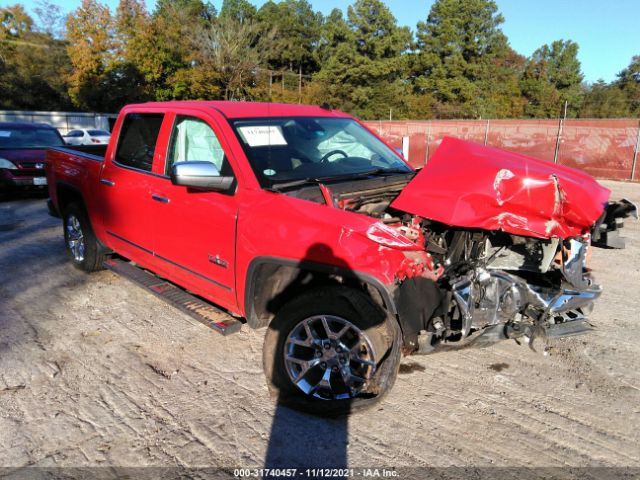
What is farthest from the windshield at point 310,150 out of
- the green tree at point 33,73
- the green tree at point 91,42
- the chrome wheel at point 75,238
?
the green tree at point 33,73

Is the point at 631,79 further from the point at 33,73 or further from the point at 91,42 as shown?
the point at 33,73

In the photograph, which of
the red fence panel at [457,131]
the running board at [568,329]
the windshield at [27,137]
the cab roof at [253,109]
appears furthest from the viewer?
the red fence panel at [457,131]

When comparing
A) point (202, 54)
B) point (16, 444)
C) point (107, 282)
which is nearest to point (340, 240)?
point (16, 444)

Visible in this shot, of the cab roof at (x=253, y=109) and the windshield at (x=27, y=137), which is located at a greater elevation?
the cab roof at (x=253, y=109)

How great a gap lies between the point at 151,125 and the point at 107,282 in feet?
6.98

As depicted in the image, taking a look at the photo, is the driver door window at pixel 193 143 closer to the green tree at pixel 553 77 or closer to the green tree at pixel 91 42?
the green tree at pixel 91 42

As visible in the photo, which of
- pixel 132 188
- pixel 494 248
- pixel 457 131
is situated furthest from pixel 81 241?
pixel 457 131

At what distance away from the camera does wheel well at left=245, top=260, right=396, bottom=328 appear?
10.5 ft

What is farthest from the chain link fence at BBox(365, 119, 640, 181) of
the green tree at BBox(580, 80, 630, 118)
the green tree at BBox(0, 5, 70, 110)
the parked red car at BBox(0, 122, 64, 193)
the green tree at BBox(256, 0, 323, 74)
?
the green tree at BBox(256, 0, 323, 74)

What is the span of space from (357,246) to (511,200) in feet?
3.44

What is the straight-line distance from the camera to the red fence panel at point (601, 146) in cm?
1592

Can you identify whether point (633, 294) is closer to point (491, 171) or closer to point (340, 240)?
point (491, 171)

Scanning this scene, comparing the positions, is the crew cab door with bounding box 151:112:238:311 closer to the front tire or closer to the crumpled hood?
the front tire

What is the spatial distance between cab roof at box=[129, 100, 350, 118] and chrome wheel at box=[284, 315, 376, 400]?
73.7 inches
